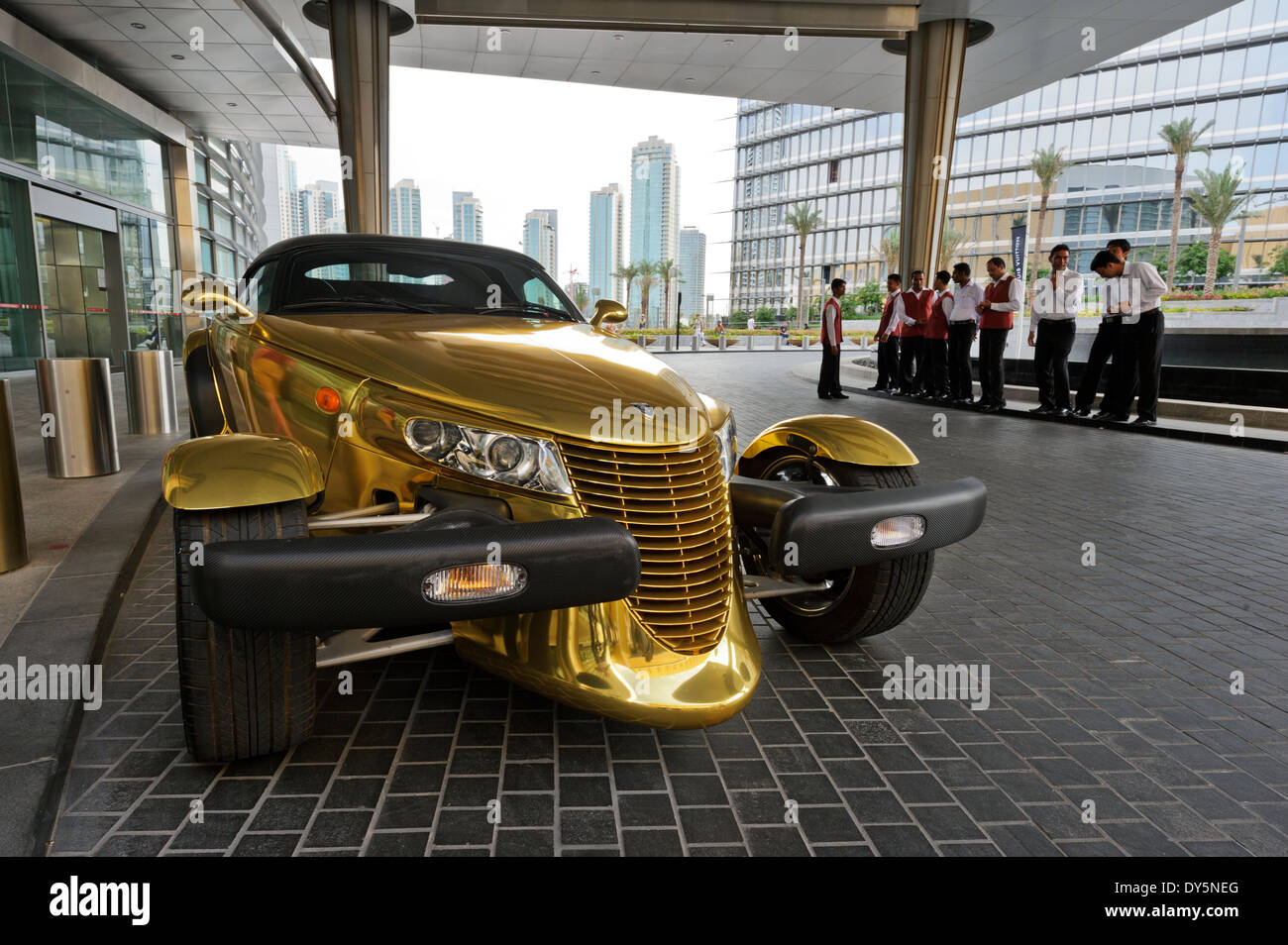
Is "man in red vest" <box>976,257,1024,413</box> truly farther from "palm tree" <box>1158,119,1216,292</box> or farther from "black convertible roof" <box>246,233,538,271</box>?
"palm tree" <box>1158,119,1216,292</box>

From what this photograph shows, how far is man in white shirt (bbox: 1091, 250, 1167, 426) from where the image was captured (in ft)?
31.9

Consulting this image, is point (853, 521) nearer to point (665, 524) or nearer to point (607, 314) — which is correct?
point (665, 524)

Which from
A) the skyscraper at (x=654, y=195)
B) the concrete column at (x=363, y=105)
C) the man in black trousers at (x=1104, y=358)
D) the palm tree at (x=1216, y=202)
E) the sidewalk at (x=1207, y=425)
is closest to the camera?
the sidewalk at (x=1207, y=425)

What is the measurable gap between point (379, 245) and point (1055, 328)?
1044 cm

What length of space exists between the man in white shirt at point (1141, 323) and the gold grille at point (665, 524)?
9423 millimetres

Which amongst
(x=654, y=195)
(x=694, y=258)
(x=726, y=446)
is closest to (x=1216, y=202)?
(x=726, y=446)

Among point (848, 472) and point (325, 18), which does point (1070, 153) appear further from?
point (848, 472)

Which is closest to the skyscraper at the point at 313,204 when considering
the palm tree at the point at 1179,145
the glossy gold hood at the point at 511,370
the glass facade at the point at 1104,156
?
the glass facade at the point at 1104,156

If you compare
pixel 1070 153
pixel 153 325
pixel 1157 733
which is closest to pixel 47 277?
pixel 153 325

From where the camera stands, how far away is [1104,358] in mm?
10617

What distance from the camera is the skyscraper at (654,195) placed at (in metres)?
131

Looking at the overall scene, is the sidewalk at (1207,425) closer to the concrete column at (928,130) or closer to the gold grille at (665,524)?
the concrete column at (928,130)

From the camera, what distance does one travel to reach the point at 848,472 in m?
3.14
